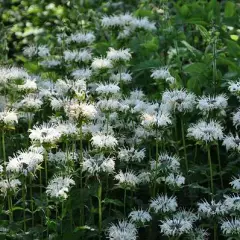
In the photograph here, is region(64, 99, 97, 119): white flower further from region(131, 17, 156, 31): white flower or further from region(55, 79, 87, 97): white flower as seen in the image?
region(131, 17, 156, 31): white flower

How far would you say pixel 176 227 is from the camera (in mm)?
2287

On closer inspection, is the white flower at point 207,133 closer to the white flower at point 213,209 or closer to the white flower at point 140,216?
the white flower at point 213,209

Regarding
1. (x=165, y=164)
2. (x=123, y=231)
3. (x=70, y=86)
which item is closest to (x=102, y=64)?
(x=70, y=86)

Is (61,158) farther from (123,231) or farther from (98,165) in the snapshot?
(123,231)

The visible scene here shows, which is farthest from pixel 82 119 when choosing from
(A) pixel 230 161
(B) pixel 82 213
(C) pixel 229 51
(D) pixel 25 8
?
(D) pixel 25 8

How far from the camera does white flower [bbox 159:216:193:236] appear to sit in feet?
7.46

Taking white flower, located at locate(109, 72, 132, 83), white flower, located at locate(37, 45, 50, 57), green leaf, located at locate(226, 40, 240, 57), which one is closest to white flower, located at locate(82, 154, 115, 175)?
white flower, located at locate(109, 72, 132, 83)

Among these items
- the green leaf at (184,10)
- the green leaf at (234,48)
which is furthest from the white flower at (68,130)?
the green leaf at (184,10)

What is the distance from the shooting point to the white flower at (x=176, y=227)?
227cm

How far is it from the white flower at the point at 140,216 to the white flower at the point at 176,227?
0.11m

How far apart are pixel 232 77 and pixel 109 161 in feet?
3.10

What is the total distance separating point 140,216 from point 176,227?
0.19 m

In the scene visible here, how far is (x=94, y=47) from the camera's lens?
373cm

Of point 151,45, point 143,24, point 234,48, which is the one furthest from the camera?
point 143,24
